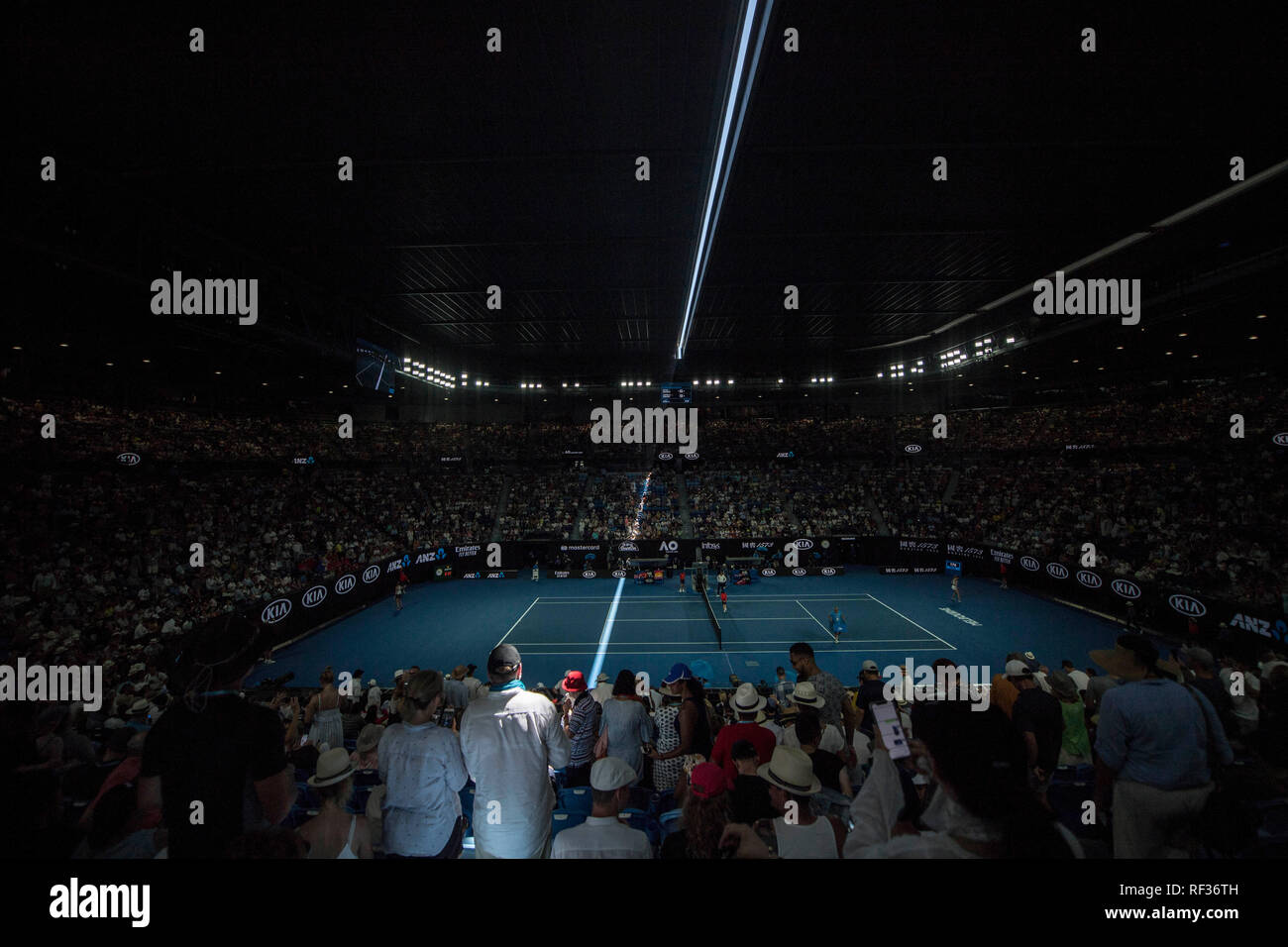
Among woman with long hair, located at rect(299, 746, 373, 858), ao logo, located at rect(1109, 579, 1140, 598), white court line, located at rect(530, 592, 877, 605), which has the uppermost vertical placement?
woman with long hair, located at rect(299, 746, 373, 858)

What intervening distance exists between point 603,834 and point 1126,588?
913 inches

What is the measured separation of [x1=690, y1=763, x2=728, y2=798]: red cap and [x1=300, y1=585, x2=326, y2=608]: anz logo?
19.7 m

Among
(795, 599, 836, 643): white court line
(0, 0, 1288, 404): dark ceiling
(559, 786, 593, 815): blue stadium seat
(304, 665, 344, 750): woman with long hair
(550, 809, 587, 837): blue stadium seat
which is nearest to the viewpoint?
(550, 809, 587, 837): blue stadium seat

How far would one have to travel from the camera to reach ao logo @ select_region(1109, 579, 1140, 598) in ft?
55.9

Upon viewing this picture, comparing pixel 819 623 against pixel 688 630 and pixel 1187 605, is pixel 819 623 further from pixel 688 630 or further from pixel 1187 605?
pixel 1187 605

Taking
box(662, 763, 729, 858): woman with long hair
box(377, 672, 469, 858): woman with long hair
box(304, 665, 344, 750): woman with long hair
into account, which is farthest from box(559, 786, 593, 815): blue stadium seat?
box(304, 665, 344, 750): woman with long hair

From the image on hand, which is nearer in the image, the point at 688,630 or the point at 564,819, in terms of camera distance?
the point at 564,819

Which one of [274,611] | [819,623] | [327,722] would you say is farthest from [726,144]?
[274,611]

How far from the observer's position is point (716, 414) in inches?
1539

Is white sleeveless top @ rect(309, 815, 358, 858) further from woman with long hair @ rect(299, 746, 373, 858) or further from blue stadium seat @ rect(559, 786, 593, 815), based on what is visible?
blue stadium seat @ rect(559, 786, 593, 815)

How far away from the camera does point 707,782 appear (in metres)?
2.73

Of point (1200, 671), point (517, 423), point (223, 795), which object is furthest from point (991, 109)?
point (517, 423)

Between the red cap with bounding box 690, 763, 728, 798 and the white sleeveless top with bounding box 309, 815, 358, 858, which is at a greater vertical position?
the red cap with bounding box 690, 763, 728, 798

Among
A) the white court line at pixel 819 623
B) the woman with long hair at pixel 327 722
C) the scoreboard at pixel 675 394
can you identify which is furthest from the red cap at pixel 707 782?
the scoreboard at pixel 675 394
